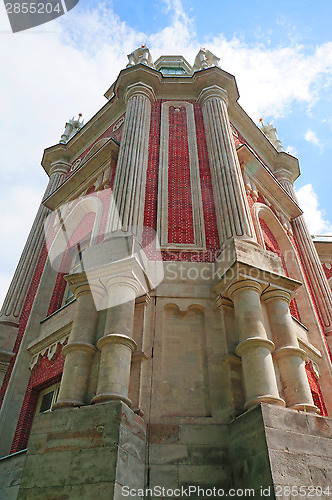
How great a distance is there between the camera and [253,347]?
267 inches

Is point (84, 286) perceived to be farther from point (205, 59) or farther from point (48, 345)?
point (205, 59)

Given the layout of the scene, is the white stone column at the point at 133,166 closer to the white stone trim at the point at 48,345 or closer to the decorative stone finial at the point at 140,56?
the white stone trim at the point at 48,345

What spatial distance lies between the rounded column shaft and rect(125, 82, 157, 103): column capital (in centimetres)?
930

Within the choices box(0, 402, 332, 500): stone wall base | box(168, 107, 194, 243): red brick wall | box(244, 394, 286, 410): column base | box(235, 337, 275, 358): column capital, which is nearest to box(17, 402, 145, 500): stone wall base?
box(0, 402, 332, 500): stone wall base

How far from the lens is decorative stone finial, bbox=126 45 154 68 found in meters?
17.2

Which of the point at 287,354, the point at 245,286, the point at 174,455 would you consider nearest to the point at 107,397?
the point at 174,455

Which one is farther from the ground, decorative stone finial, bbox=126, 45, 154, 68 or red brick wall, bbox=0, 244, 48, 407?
decorative stone finial, bbox=126, 45, 154, 68

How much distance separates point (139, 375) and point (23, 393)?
4.80 metres

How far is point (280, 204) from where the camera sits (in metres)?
15.8

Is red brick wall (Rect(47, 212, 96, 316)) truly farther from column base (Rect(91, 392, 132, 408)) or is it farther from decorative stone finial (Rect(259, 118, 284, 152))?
decorative stone finial (Rect(259, 118, 284, 152))

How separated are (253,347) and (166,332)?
5.82 feet

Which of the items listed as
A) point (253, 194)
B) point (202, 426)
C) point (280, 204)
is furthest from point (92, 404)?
point (280, 204)

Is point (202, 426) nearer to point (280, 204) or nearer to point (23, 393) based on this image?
point (23, 393)

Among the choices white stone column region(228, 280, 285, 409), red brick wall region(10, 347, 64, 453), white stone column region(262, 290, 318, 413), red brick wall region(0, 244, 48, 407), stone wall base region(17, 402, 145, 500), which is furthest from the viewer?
red brick wall region(0, 244, 48, 407)
